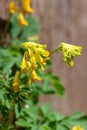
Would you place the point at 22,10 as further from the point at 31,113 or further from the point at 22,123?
the point at 22,123

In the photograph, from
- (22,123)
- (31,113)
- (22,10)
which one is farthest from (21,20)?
(22,123)

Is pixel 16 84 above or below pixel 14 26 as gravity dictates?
below

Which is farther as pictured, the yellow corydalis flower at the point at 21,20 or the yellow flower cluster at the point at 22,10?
the yellow corydalis flower at the point at 21,20

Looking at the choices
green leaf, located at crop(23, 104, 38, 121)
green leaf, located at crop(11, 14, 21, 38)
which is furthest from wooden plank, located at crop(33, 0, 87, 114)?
green leaf, located at crop(23, 104, 38, 121)

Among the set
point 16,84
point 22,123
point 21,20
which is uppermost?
point 21,20

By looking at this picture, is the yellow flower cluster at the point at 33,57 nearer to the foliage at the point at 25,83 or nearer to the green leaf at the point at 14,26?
the foliage at the point at 25,83

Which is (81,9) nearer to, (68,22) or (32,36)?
(68,22)

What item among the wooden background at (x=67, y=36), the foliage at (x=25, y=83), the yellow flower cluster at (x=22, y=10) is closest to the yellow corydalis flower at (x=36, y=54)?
the foliage at (x=25, y=83)

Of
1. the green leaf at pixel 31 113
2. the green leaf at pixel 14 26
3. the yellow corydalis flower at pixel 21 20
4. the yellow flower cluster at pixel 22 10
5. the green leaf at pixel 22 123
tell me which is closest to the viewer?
the green leaf at pixel 22 123
